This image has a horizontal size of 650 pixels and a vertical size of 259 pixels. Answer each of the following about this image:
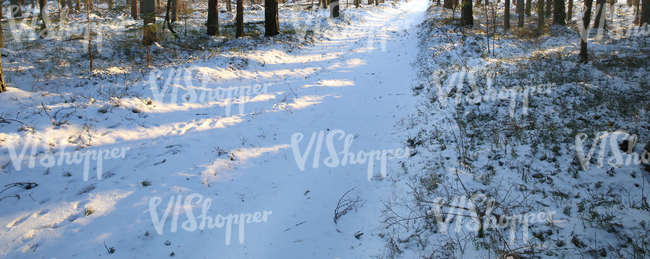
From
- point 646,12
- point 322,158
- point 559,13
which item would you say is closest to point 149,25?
point 322,158

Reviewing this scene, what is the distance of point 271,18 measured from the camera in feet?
55.6

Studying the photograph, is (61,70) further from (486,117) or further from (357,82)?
(486,117)

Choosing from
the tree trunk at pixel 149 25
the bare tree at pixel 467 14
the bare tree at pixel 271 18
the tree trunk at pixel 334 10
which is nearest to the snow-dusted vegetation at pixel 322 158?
the tree trunk at pixel 149 25

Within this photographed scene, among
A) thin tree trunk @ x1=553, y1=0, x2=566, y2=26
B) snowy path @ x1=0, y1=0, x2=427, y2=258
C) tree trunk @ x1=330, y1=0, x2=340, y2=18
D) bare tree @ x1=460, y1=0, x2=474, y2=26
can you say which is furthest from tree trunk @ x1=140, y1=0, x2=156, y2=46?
thin tree trunk @ x1=553, y1=0, x2=566, y2=26

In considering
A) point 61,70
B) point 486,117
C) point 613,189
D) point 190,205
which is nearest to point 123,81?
point 61,70

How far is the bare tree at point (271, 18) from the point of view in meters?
16.8

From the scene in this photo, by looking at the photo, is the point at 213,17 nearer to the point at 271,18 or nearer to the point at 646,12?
the point at 271,18

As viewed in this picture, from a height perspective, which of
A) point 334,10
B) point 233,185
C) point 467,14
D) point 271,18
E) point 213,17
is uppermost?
point 334,10

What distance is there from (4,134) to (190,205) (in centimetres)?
432

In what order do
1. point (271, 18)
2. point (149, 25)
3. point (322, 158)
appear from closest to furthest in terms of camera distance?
point (322, 158) → point (149, 25) → point (271, 18)

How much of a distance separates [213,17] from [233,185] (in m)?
13.2

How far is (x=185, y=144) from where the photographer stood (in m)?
6.95

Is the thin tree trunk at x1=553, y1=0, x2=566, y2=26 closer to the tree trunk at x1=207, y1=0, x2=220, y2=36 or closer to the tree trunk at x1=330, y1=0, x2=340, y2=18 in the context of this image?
the tree trunk at x1=330, y1=0, x2=340, y2=18

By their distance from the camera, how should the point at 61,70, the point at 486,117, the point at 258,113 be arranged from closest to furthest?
1. the point at 486,117
2. the point at 258,113
3. the point at 61,70
